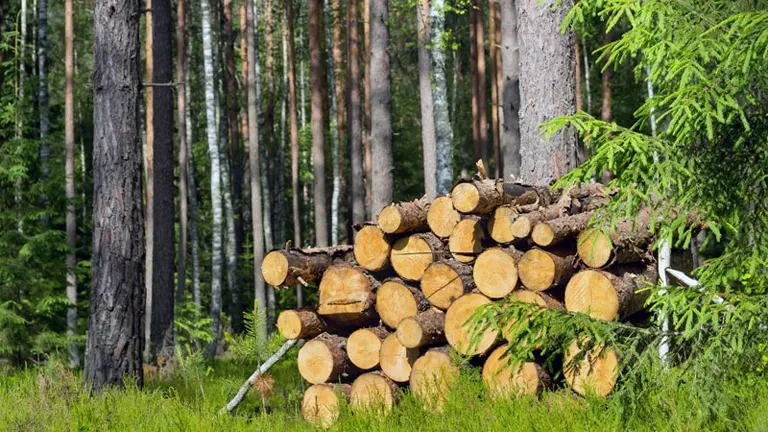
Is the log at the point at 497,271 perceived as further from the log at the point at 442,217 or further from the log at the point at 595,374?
the log at the point at 595,374

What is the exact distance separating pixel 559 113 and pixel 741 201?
333 centimetres

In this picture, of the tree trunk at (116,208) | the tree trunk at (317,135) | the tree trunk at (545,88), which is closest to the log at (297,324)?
the tree trunk at (116,208)

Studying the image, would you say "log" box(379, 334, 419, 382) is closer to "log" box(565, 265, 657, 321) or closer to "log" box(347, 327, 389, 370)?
"log" box(347, 327, 389, 370)

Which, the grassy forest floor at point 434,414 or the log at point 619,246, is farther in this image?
the log at point 619,246

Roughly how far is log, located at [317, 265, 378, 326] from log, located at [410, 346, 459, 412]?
69 cm

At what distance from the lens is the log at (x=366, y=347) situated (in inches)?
289

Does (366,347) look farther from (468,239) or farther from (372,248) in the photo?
(468,239)

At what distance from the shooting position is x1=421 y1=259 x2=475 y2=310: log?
22.7 feet

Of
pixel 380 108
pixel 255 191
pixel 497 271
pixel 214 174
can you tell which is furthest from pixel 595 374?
pixel 255 191

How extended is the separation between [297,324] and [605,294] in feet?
8.64

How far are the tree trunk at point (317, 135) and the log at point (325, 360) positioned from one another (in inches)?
432

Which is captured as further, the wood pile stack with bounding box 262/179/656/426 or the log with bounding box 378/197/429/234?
the log with bounding box 378/197/429/234

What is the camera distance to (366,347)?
24.1 feet

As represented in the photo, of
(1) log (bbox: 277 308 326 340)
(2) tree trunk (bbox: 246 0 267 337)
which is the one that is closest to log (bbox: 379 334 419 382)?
(1) log (bbox: 277 308 326 340)
